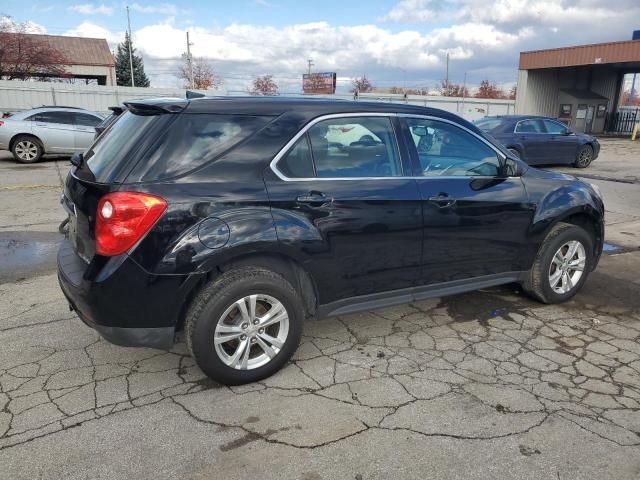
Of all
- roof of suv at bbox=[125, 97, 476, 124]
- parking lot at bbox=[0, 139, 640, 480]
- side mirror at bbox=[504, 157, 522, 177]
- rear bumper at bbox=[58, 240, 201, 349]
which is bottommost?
parking lot at bbox=[0, 139, 640, 480]

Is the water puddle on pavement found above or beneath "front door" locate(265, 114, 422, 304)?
beneath

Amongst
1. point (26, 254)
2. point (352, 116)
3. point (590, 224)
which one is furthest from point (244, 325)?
point (26, 254)

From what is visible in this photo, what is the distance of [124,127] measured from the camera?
317 centimetres

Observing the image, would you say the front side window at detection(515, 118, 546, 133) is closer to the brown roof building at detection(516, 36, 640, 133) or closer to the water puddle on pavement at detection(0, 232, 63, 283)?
the water puddle on pavement at detection(0, 232, 63, 283)

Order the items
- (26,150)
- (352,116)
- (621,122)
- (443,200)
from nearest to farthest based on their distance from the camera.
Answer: (352,116)
(443,200)
(26,150)
(621,122)

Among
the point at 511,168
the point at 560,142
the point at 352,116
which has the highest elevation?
the point at 352,116

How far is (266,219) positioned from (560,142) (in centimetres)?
1343

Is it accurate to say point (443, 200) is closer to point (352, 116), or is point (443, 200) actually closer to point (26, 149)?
point (352, 116)

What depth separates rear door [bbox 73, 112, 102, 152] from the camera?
45.4ft

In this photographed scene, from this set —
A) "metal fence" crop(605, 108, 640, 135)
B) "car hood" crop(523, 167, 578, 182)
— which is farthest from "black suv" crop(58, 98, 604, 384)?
"metal fence" crop(605, 108, 640, 135)

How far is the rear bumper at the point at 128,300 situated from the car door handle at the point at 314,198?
2.68 ft

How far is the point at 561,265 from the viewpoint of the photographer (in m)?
4.45

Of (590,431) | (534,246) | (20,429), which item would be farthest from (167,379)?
(534,246)

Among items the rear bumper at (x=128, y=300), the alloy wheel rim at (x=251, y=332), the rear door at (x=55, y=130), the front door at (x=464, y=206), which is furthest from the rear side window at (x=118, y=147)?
the rear door at (x=55, y=130)
